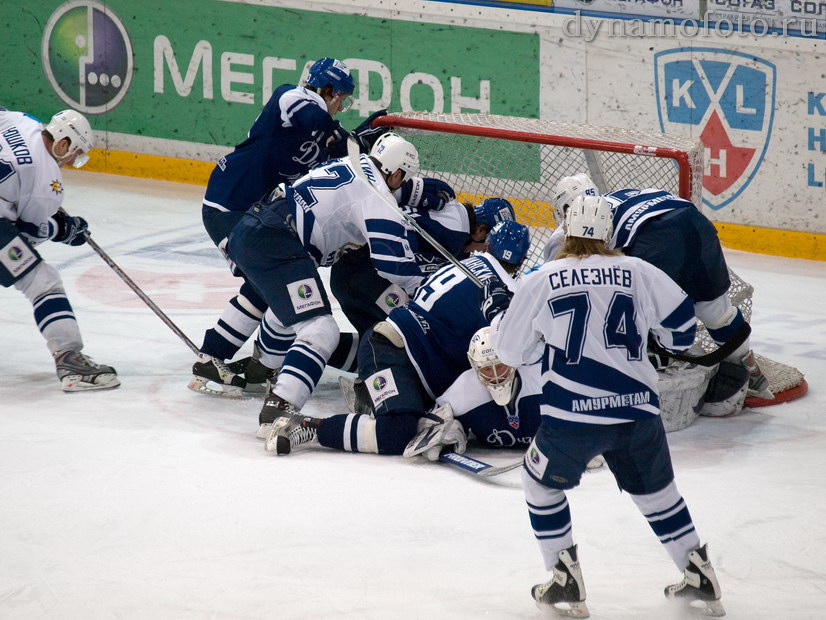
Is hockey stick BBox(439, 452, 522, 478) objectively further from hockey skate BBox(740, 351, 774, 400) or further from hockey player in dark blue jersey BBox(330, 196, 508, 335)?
hockey skate BBox(740, 351, 774, 400)

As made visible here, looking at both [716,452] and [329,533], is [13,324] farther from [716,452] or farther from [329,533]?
[716,452]

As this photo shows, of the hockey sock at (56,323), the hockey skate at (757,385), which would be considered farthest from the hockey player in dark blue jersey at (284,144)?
the hockey skate at (757,385)

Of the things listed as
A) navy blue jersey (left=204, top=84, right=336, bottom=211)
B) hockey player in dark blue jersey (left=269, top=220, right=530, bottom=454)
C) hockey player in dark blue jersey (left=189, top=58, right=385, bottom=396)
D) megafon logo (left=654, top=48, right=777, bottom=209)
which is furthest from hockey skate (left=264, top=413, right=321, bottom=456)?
megafon logo (left=654, top=48, right=777, bottom=209)

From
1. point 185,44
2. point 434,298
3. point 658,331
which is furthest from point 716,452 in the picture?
point 185,44

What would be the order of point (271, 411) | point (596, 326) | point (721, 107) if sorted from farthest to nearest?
point (721, 107) < point (271, 411) < point (596, 326)

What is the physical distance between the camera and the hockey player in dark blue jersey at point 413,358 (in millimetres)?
4328

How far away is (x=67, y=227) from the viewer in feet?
17.7

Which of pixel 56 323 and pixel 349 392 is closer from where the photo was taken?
pixel 349 392

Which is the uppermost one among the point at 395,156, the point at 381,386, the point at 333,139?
the point at 333,139

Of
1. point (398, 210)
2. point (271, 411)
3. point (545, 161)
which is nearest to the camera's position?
point (271, 411)

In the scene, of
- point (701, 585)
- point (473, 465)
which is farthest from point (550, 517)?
point (473, 465)

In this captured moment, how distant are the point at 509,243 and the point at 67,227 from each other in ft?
6.67

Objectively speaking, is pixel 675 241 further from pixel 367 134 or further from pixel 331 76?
pixel 331 76

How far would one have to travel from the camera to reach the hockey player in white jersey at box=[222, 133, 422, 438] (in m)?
4.60
